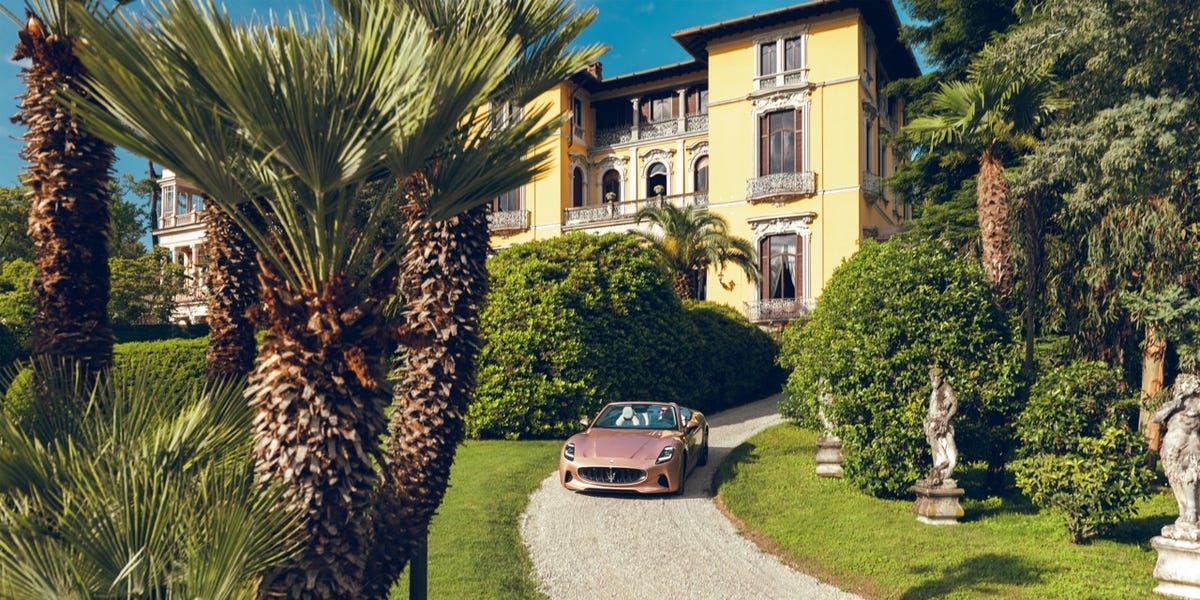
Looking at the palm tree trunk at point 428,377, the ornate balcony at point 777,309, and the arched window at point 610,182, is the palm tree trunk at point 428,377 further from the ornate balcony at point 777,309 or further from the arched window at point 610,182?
the arched window at point 610,182

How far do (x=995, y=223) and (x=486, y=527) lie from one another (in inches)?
376

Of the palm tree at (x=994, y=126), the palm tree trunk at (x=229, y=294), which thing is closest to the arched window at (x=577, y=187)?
the palm tree at (x=994, y=126)

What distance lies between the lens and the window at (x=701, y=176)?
1412 inches

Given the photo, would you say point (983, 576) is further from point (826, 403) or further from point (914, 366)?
point (826, 403)

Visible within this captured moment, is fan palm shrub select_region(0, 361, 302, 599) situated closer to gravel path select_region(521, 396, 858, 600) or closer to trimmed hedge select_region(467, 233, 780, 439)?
gravel path select_region(521, 396, 858, 600)

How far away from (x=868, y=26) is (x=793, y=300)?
11.0 metres

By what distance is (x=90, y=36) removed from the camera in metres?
3.50

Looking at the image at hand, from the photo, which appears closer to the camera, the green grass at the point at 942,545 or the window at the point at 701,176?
the green grass at the point at 942,545

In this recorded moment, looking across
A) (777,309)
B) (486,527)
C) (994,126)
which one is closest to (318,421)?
(486,527)

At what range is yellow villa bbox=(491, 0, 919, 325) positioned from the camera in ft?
96.7

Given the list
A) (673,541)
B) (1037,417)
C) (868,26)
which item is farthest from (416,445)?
(868,26)

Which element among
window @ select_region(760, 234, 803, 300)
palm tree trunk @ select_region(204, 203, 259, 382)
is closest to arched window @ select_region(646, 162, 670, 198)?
window @ select_region(760, 234, 803, 300)

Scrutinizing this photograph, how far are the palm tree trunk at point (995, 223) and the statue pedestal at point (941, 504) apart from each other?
3928mm

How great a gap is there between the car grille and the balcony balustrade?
25889 millimetres
